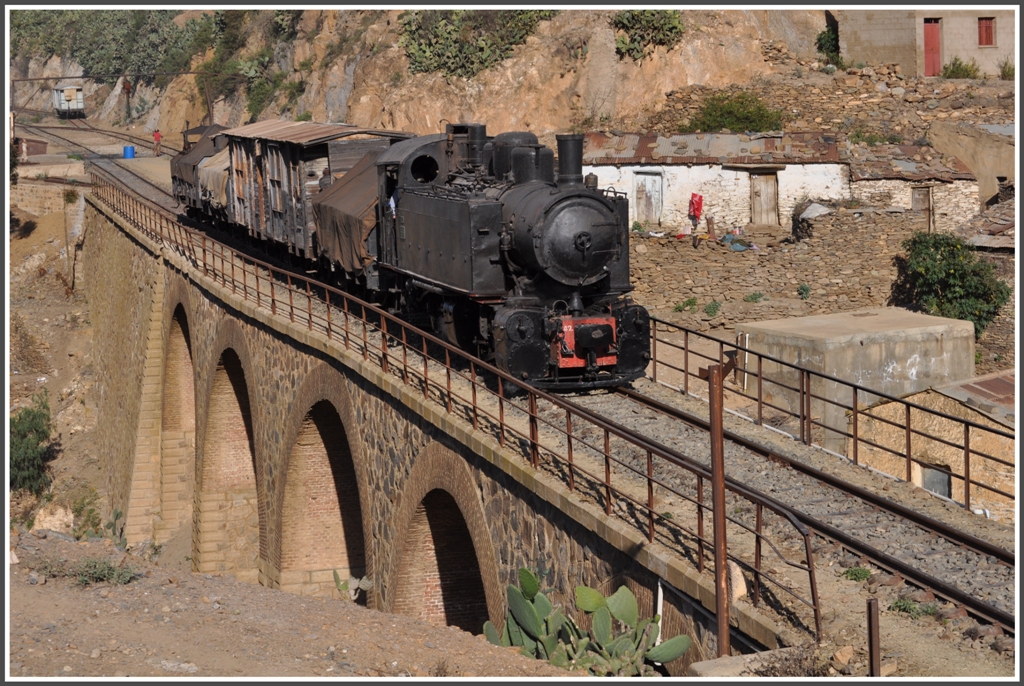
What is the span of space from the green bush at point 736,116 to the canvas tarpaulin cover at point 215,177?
1240cm

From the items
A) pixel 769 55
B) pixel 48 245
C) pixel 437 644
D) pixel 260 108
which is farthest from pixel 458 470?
pixel 260 108

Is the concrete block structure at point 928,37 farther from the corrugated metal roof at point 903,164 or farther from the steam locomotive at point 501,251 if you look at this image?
the steam locomotive at point 501,251

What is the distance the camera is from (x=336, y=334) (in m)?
19.0

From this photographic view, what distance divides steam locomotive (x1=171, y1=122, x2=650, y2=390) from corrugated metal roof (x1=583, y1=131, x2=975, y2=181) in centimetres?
1095

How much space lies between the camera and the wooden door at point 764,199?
30.2 metres

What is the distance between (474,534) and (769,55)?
1092 inches

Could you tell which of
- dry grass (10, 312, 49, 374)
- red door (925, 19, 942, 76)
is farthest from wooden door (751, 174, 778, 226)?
dry grass (10, 312, 49, 374)

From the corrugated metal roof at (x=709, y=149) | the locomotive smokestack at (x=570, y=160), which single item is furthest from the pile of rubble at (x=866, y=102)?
the locomotive smokestack at (x=570, y=160)

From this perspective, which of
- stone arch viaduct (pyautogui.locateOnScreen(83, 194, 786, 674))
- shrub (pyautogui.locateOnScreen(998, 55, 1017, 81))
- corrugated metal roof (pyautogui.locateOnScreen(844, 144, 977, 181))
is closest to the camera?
stone arch viaduct (pyautogui.locateOnScreen(83, 194, 786, 674))

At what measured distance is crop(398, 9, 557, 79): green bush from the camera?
40.2m

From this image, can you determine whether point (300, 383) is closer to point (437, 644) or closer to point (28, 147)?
point (437, 644)

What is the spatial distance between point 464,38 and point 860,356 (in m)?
24.6

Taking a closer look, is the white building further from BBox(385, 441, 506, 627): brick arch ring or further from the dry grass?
the dry grass

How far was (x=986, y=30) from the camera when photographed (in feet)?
122
